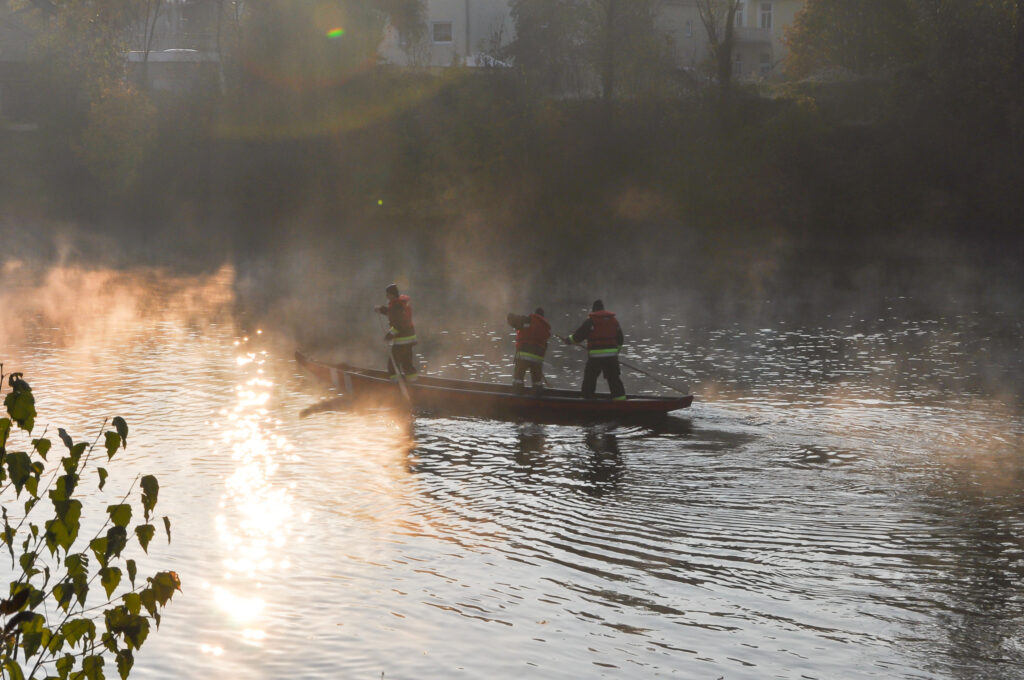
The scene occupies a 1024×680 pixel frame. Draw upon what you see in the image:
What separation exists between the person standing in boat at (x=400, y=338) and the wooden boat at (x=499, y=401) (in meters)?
0.29

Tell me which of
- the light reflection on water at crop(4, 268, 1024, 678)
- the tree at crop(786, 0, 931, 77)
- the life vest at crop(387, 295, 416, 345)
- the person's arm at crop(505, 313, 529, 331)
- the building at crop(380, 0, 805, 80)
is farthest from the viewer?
the building at crop(380, 0, 805, 80)

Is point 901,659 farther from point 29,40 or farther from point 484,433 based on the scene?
point 29,40

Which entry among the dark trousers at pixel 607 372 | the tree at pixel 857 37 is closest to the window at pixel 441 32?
the tree at pixel 857 37

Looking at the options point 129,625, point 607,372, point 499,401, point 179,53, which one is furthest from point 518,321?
point 179,53

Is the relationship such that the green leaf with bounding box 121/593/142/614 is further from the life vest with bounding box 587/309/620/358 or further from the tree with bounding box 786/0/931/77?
the tree with bounding box 786/0/931/77

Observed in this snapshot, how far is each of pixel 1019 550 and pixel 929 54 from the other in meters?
48.3

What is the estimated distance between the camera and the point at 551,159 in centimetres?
6091

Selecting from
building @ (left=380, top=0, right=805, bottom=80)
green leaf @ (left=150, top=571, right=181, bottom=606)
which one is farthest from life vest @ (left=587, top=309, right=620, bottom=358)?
building @ (left=380, top=0, right=805, bottom=80)

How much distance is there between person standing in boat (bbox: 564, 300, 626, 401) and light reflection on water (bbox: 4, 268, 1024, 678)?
847 mm

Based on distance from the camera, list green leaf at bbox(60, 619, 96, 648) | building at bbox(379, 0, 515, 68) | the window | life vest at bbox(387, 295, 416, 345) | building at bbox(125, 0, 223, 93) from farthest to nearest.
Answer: the window, building at bbox(379, 0, 515, 68), building at bbox(125, 0, 223, 93), life vest at bbox(387, 295, 416, 345), green leaf at bbox(60, 619, 96, 648)

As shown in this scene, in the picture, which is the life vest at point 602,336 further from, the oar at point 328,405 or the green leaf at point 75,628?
the green leaf at point 75,628

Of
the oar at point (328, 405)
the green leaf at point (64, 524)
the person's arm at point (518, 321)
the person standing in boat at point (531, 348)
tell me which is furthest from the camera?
the oar at point (328, 405)

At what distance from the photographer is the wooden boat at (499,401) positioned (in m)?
19.0

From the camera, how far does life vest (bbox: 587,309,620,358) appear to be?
63.2ft
